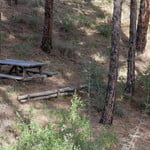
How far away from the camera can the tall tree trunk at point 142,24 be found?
17.2m

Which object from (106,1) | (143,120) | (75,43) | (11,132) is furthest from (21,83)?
(106,1)

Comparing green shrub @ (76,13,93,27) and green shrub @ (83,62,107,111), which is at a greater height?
green shrub @ (76,13,93,27)

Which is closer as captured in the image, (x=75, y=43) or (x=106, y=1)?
(x=75, y=43)

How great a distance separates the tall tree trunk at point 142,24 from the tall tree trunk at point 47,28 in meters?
5.51

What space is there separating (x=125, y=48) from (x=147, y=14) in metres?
2.42

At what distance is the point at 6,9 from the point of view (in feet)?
60.4

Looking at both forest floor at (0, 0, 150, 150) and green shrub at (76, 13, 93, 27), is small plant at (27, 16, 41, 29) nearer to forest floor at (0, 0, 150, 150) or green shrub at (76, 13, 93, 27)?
forest floor at (0, 0, 150, 150)

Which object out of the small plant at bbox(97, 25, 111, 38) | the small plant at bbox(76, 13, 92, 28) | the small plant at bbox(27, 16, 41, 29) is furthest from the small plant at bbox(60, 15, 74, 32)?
the small plant at bbox(97, 25, 111, 38)

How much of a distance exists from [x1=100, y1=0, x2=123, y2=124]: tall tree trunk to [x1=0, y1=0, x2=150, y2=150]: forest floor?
1.37ft

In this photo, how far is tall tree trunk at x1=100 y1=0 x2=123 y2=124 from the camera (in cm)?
823

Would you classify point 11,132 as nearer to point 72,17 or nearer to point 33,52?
point 33,52

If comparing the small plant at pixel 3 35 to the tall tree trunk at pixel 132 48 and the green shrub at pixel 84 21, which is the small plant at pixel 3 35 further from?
the tall tree trunk at pixel 132 48

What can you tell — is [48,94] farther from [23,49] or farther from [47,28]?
[47,28]

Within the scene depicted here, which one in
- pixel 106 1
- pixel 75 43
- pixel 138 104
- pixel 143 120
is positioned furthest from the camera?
pixel 106 1
